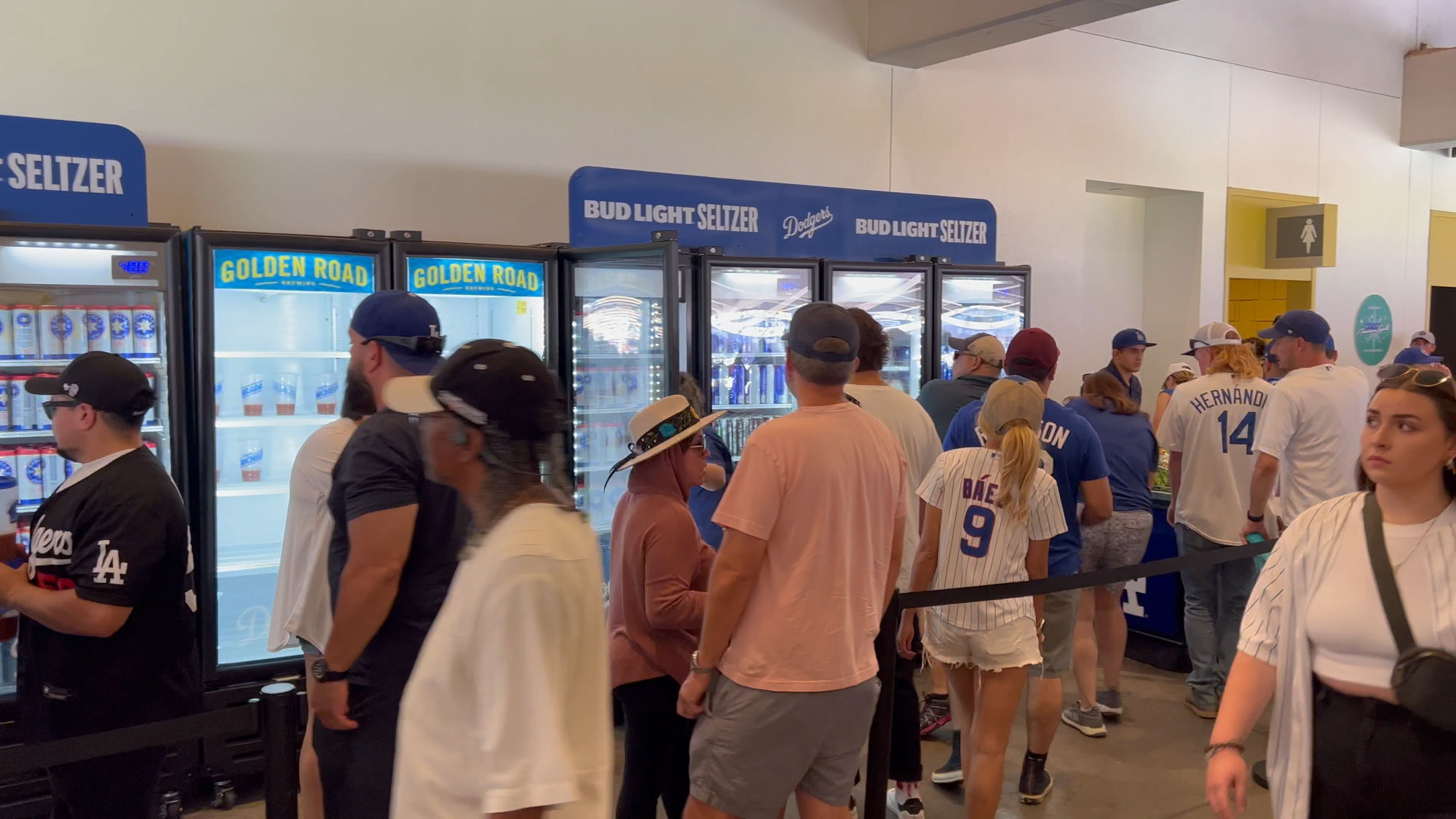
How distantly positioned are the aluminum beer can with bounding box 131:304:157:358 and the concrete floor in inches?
67.0

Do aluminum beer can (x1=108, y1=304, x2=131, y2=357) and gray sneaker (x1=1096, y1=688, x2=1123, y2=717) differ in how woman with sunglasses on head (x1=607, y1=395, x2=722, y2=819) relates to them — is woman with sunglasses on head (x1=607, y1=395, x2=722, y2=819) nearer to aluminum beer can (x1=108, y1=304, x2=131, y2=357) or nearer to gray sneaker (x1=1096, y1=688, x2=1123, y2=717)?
aluminum beer can (x1=108, y1=304, x2=131, y2=357)

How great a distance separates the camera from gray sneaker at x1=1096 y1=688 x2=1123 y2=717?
4797mm

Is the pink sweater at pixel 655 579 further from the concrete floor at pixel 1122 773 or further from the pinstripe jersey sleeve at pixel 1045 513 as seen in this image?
the concrete floor at pixel 1122 773

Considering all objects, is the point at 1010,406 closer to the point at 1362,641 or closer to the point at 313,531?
the point at 1362,641

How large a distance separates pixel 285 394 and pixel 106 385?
73.2 inches

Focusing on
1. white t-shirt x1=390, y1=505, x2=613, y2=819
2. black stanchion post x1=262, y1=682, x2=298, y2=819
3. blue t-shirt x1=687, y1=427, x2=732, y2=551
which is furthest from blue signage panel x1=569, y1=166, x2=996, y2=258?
white t-shirt x1=390, y1=505, x2=613, y2=819

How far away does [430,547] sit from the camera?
2.21 metres

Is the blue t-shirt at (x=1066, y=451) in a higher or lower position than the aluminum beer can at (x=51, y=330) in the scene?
lower

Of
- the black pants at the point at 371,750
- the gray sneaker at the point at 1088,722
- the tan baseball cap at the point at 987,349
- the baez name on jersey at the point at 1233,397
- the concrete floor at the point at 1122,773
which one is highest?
the tan baseball cap at the point at 987,349

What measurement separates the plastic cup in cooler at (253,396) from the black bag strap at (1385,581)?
12.6 ft

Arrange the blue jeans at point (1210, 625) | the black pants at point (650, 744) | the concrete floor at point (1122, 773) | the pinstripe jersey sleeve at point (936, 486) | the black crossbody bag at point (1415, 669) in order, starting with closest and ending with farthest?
the black crossbody bag at point (1415, 669)
the black pants at point (650, 744)
the pinstripe jersey sleeve at point (936, 486)
the concrete floor at point (1122, 773)
the blue jeans at point (1210, 625)

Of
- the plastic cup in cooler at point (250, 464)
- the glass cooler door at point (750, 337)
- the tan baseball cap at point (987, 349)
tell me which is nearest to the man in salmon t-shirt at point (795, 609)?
the tan baseball cap at point (987, 349)

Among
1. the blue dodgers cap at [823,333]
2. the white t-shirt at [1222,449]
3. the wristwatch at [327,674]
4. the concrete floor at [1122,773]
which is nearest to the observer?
the wristwatch at [327,674]

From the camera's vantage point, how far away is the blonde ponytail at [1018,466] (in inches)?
123
